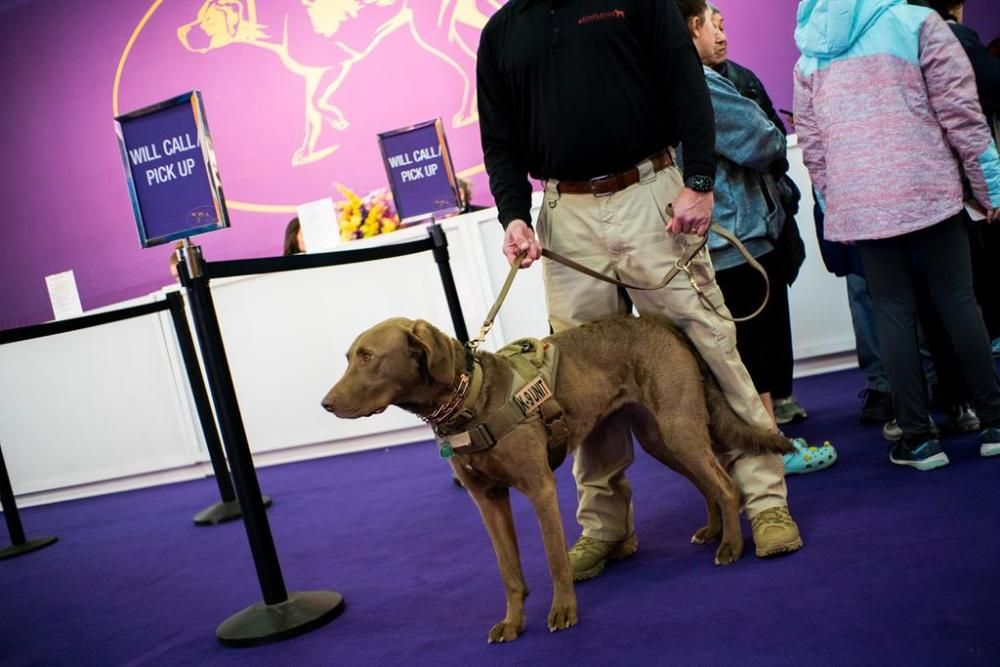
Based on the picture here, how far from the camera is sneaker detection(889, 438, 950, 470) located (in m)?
3.20

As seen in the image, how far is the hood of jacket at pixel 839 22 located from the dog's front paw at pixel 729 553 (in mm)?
1609

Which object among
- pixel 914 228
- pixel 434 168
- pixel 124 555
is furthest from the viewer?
pixel 434 168

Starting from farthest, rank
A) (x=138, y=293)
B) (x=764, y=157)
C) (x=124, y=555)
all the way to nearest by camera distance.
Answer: (x=138, y=293) → (x=124, y=555) → (x=764, y=157)

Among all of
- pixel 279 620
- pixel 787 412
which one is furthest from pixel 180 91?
pixel 279 620

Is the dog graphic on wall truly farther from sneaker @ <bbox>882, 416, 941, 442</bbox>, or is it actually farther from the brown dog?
the brown dog

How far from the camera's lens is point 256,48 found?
8.14m

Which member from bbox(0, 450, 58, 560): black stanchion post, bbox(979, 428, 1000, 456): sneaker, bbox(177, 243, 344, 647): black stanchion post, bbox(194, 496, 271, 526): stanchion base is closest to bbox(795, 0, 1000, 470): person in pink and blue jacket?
bbox(979, 428, 1000, 456): sneaker

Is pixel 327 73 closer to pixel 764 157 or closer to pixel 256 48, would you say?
pixel 256 48

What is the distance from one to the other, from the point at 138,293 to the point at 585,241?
669 cm

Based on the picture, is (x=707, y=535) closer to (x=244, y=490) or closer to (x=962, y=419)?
(x=962, y=419)

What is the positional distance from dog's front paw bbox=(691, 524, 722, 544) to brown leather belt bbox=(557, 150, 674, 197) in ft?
3.37

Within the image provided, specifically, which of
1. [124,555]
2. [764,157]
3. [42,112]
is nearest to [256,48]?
[42,112]

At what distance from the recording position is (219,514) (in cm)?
514

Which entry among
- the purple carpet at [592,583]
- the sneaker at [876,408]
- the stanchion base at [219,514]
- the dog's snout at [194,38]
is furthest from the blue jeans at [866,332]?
the dog's snout at [194,38]
